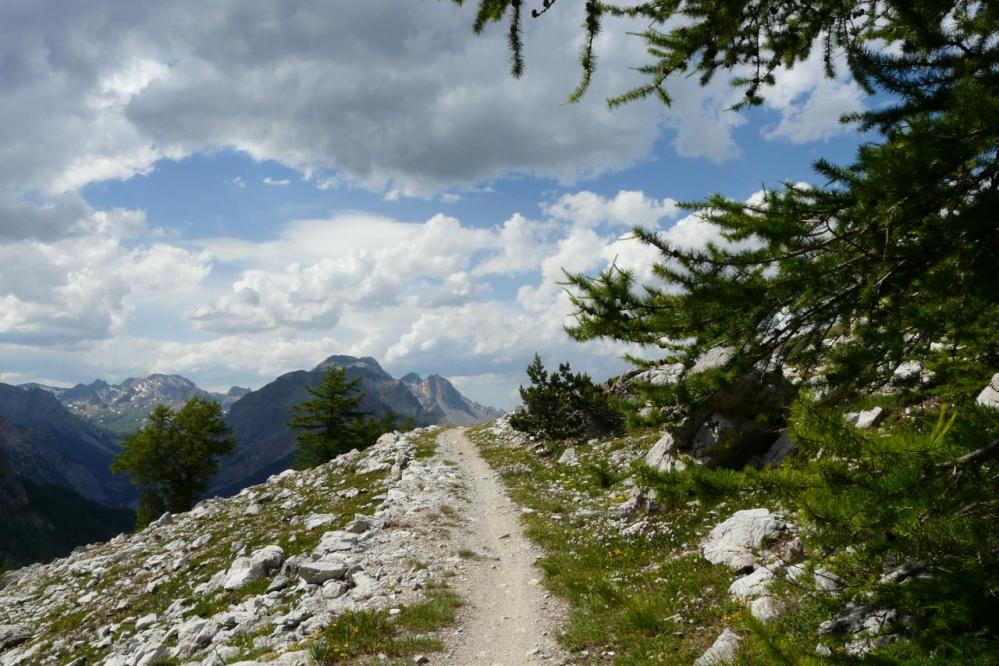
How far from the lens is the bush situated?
96.5ft

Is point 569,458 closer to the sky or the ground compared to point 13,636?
closer to the sky

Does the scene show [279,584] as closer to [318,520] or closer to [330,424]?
[318,520]

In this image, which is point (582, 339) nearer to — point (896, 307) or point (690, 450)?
point (896, 307)

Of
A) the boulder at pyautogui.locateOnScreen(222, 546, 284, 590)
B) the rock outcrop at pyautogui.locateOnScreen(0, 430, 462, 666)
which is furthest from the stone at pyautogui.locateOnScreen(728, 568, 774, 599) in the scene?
the boulder at pyautogui.locateOnScreen(222, 546, 284, 590)

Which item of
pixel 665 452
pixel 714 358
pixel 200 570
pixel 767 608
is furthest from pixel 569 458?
pixel 714 358

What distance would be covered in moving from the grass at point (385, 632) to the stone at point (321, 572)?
273cm

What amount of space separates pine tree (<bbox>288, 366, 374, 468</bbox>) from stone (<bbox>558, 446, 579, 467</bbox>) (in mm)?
27625

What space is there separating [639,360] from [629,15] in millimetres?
4034

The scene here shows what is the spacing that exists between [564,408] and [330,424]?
27.5 meters

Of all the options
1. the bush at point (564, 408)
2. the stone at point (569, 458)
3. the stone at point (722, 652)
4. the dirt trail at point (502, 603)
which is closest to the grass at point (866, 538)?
the stone at point (722, 652)

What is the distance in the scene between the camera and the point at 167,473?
A: 44.7 metres

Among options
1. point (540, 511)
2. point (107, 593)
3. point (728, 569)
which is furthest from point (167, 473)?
point (728, 569)

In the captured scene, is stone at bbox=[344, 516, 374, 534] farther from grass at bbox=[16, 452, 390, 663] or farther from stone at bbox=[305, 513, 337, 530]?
stone at bbox=[305, 513, 337, 530]

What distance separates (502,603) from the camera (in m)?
11.2
